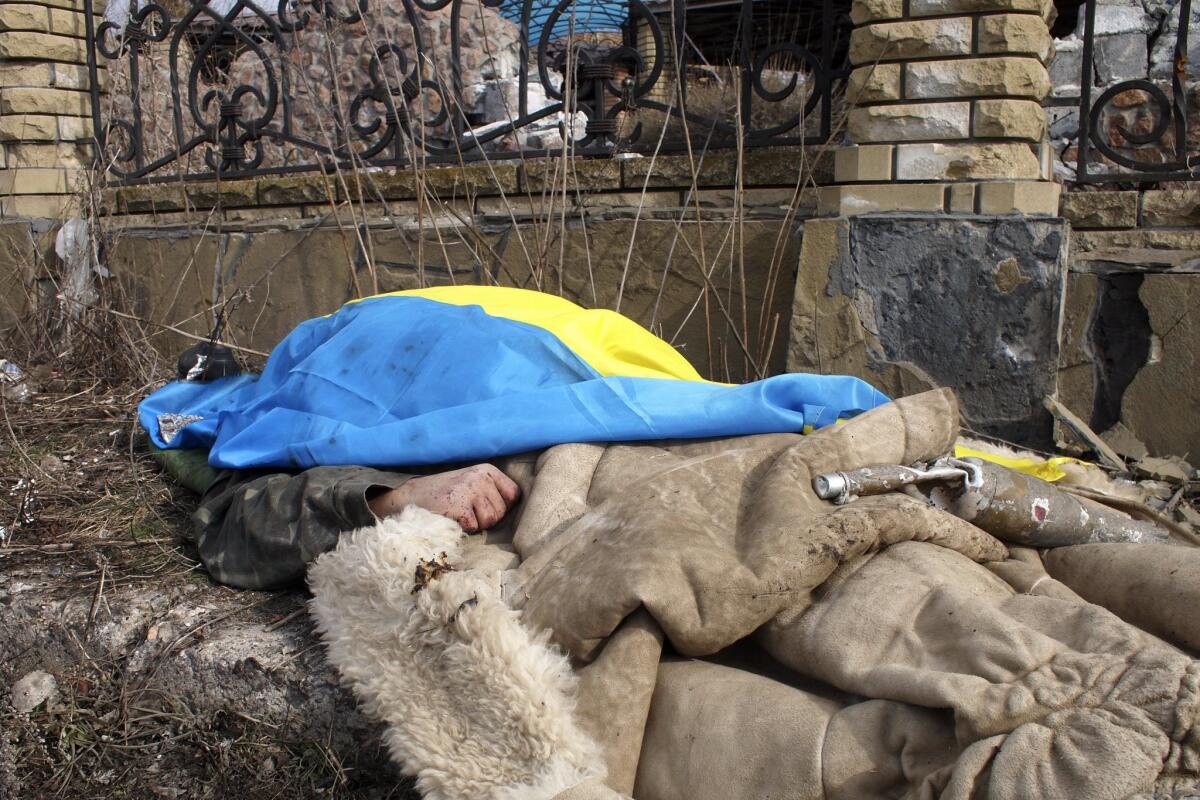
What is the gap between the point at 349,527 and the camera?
6.66ft

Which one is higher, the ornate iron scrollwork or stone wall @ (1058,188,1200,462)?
the ornate iron scrollwork

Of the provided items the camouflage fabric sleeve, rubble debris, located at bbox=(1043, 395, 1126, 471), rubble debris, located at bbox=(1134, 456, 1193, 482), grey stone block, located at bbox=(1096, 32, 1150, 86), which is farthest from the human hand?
grey stone block, located at bbox=(1096, 32, 1150, 86)

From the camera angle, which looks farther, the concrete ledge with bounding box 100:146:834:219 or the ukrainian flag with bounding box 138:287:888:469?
the concrete ledge with bounding box 100:146:834:219

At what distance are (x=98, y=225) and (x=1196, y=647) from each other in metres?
4.75

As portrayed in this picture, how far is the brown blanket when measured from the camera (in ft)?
3.91

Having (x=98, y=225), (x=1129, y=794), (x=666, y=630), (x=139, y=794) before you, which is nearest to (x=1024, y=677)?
(x=1129, y=794)

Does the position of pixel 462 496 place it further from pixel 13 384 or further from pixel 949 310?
pixel 13 384

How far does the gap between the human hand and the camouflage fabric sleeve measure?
0.04 metres

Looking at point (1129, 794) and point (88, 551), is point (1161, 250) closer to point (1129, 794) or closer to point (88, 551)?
point (1129, 794)

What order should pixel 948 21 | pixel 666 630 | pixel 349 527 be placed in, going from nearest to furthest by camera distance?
pixel 666 630 < pixel 349 527 < pixel 948 21

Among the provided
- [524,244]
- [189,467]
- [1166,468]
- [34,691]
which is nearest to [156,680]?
[34,691]

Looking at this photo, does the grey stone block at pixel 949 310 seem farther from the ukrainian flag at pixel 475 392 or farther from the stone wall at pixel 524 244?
the ukrainian flag at pixel 475 392

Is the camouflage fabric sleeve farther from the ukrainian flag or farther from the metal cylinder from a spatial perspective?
the metal cylinder

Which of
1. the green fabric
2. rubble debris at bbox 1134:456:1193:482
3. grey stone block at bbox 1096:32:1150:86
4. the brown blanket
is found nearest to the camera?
the brown blanket
